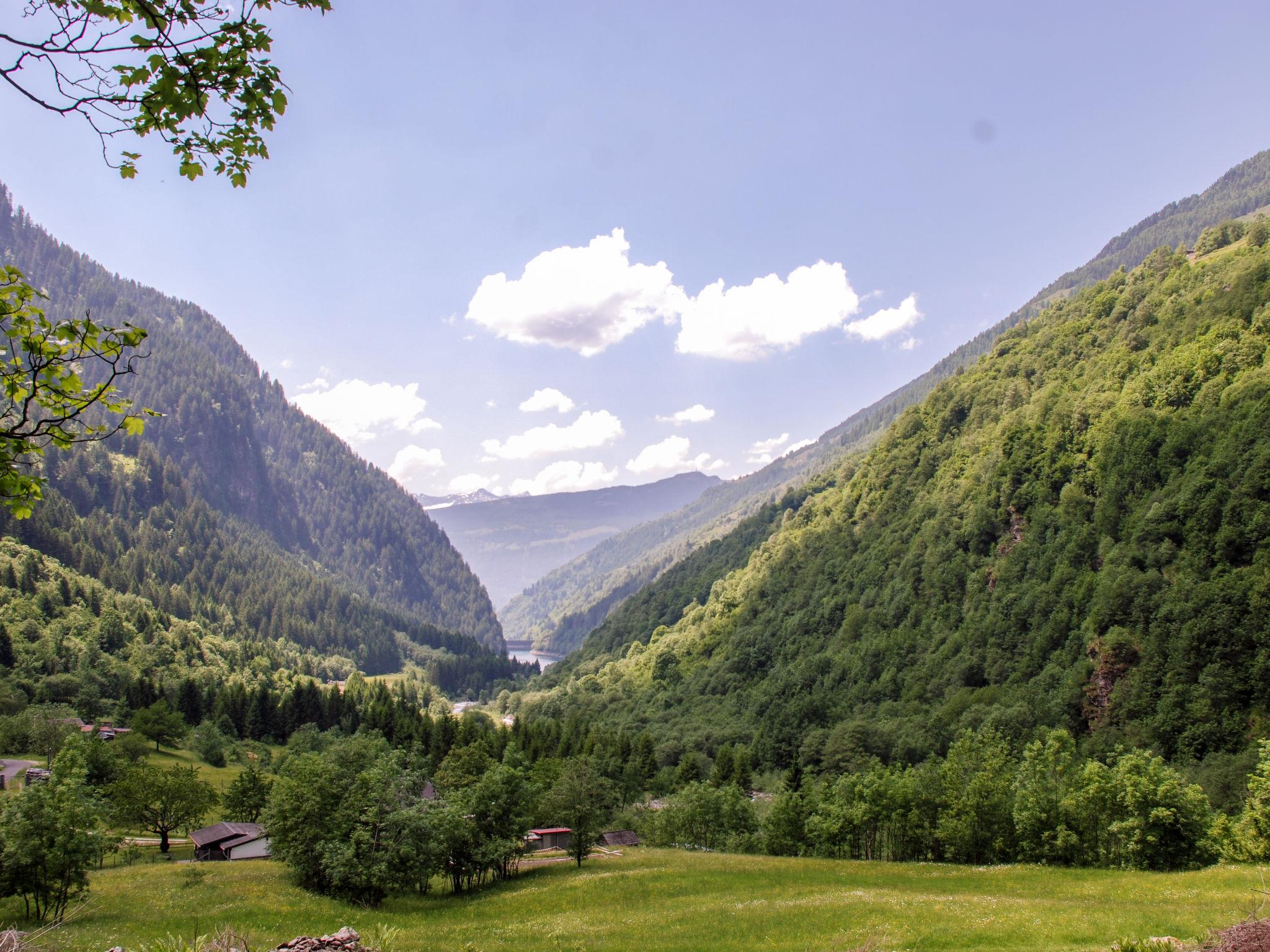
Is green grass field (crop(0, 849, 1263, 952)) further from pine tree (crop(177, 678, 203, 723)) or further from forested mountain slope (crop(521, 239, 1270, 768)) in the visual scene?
pine tree (crop(177, 678, 203, 723))

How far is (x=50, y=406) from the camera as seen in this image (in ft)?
26.4

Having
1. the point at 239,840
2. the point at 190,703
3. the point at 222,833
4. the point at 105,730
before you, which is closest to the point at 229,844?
the point at 239,840

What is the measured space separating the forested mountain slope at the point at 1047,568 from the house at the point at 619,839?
4038 cm

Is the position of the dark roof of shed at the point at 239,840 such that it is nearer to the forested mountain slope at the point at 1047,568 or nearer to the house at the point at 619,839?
the house at the point at 619,839

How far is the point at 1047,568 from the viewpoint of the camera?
11688cm

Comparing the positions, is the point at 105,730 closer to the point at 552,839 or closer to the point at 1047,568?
the point at 552,839

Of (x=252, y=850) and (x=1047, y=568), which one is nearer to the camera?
(x=252, y=850)

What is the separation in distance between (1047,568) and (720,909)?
9983 centimetres

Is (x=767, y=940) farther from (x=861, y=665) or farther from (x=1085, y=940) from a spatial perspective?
(x=861, y=665)

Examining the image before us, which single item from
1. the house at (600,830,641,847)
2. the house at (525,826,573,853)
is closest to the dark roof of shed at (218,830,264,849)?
the house at (525,826,573,853)

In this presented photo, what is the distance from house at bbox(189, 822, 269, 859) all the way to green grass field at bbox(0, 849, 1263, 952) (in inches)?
316

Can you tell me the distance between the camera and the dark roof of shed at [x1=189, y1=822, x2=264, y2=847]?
64312 millimetres

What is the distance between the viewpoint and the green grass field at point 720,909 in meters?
26.8

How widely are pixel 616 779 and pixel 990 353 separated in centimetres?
15187
